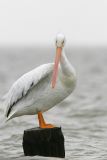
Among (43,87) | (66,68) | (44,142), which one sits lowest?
(44,142)

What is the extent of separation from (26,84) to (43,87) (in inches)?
11.0

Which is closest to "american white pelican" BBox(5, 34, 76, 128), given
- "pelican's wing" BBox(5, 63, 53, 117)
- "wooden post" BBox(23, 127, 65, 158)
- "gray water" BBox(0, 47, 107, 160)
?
"pelican's wing" BBox(5, 63, 53, 117)

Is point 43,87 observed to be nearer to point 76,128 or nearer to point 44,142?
point 44,142

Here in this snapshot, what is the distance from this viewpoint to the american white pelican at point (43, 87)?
28.5ft

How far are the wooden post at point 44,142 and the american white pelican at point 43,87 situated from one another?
0.35m

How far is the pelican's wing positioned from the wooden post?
1.80ft

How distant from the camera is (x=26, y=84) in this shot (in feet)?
28.8

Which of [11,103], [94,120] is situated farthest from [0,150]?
[94,120]

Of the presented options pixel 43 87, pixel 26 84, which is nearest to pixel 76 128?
pixel 43 87

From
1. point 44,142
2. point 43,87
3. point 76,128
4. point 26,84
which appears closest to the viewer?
point 44,142

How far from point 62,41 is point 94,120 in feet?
23.3

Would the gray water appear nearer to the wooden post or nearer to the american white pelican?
the wooden post

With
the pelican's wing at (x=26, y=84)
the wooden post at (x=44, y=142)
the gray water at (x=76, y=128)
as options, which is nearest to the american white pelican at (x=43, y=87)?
the pelican's wing at (x=26, y=84)

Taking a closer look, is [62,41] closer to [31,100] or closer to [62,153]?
[31,100]
